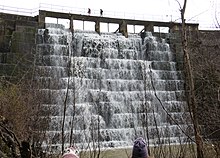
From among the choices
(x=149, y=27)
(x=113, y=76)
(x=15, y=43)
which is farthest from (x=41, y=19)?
(x=149, y=27)

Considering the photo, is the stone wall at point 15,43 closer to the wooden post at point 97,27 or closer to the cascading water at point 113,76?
the cascading water at point 113,76

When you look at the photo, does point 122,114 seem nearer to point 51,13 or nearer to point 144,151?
point 51,13

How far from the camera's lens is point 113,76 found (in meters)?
19.3

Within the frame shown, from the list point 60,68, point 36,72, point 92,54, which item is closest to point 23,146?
point 36,72

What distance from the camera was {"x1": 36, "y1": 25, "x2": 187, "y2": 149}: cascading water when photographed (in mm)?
16453

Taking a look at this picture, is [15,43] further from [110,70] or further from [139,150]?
[139,150]

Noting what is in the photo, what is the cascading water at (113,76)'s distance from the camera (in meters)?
16.5

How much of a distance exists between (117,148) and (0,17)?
10484 mm

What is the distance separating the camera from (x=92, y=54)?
20.0m

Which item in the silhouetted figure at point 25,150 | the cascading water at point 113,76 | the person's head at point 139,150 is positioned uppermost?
the cascading water at point 113,76

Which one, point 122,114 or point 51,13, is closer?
point 122,114

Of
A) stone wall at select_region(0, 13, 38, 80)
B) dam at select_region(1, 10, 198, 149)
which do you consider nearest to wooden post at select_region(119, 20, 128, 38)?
dam at select_region(1, 10, 198, 149)

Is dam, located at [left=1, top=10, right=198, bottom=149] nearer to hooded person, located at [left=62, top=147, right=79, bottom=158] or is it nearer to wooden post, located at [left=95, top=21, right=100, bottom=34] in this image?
wooden post, located at [left=95, top=21, right=100, bottom=34]

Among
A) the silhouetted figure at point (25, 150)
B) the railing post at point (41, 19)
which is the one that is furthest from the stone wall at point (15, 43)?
the silhouetted figure at point (25, 150)
